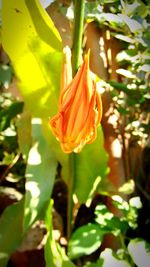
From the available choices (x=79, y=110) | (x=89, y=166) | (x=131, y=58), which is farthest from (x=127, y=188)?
(x=79, y=110)

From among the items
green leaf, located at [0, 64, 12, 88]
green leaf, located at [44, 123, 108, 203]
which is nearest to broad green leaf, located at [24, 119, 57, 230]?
green leaf, located at [44, 123, 108, 203]

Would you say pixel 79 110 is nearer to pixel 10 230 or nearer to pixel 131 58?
pixel 131 58

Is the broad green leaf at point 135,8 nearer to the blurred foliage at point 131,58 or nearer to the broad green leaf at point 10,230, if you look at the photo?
the blurred foliage at point 131,58

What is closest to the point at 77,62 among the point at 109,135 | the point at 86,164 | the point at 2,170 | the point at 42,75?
the point at 42,75

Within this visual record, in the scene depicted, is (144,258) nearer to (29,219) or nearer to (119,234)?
(119,234)

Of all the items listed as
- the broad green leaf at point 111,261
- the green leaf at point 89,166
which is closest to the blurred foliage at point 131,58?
the green leaf at point 89,166

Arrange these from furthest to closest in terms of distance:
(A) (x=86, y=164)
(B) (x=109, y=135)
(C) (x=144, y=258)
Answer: (B) (x=109, y=135) < (A) (x=86, y=164) < (C) (x=144, y=258)
